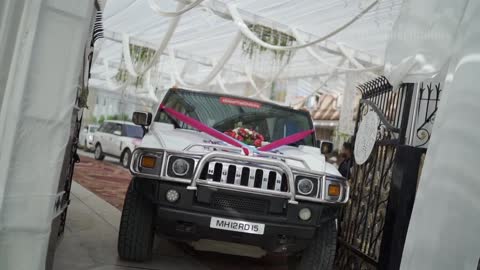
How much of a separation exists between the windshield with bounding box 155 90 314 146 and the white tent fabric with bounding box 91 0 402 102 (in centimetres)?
632

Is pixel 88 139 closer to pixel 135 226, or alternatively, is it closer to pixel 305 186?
pixel 135 226

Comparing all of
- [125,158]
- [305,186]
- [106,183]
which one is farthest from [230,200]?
[125,158]

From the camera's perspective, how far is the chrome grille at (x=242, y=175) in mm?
4352

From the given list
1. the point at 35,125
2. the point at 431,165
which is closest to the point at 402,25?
the point at 431,165

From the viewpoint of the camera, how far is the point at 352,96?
73.8 feet

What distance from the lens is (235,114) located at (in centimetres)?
579

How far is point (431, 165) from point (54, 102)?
1.83 m

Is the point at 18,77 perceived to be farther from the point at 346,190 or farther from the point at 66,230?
the point at 66,230

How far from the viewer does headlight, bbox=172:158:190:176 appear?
434 centimetres

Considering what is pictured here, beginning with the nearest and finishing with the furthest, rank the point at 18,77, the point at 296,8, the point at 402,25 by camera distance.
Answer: the point at 18,77
the point at 402,25
the point at 296,8

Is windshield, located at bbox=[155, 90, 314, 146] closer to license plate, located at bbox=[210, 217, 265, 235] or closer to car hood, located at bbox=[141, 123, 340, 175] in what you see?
car hood, located at bbox=[141, 123, 340, 175]

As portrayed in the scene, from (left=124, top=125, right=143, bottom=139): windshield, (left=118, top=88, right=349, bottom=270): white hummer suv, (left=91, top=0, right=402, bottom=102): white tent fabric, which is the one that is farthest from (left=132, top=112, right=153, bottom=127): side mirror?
(left=124, top=125, right=143, bottom=139): windshield

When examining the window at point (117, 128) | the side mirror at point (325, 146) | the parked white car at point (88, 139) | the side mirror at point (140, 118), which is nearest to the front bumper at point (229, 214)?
the side mirror at point (140, 118)

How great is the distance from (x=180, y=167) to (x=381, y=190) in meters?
2.09
